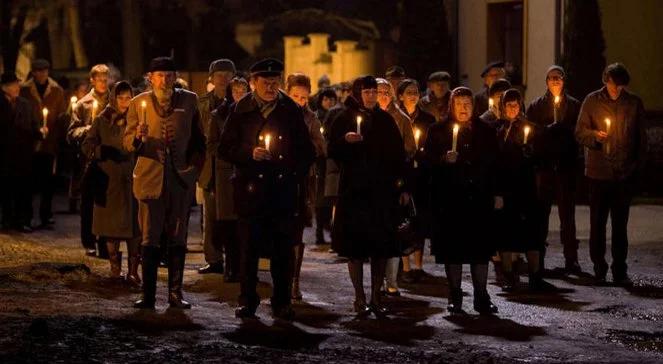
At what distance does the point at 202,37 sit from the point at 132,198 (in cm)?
3423

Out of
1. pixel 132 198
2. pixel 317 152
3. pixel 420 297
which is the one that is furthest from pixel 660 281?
pixel 132 198

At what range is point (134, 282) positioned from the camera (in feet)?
48.0

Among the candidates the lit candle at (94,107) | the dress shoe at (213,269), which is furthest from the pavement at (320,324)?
the lit candle at (94,107)

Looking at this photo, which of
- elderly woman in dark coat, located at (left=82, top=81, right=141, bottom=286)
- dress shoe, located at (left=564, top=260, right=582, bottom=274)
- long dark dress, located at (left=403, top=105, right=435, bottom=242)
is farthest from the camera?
dress shoe, located at (left=564, top=260, right=582, bottom=274)

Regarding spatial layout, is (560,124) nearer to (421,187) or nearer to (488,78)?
(488,78)

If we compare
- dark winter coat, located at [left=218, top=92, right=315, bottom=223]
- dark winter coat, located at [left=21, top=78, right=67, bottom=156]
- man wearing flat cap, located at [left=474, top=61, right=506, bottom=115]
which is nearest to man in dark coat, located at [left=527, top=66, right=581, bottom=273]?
man wearing flat cap, located at [left=474, top=61, right=506, bottom=115]

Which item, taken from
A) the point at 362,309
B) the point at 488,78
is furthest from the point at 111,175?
the point at 488,78

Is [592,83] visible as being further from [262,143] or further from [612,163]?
[262,143]

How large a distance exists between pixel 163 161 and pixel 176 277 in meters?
1.01

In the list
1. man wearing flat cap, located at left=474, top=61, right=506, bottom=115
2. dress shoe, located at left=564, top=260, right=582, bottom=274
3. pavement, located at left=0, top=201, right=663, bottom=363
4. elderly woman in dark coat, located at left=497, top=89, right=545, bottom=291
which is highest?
man wearing flat cap, located at left=474, top=61, right=506, bottom=115

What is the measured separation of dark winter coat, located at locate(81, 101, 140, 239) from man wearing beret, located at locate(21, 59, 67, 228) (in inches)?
254

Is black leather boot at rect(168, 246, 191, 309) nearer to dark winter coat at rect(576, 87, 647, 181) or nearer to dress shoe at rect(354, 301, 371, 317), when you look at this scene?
dress shoe at rect(354, 301, 371, 317)

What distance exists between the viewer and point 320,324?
12.4 metres

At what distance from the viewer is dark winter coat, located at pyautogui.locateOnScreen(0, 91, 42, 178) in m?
20.6
